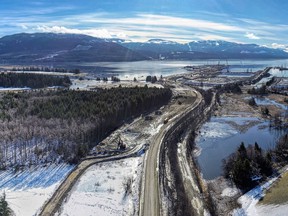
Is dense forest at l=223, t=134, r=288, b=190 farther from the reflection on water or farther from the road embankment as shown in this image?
the road embankment

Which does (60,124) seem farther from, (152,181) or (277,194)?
(277,194)

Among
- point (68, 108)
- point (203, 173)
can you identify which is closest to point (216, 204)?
point (203, 173)

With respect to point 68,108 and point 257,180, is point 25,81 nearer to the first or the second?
point 68,108

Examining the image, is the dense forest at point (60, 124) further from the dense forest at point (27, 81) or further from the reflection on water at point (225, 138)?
the dense forest at point (27, 81)

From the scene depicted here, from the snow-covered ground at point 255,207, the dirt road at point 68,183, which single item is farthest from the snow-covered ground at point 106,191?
the snow-covered ground at point 255,207

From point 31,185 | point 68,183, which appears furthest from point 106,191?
point 31,185
